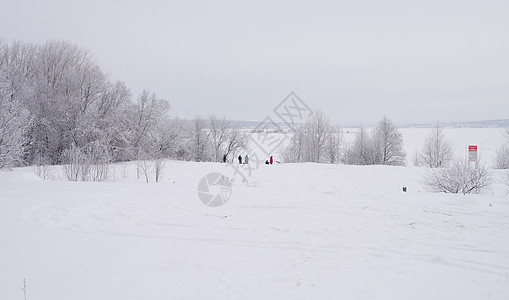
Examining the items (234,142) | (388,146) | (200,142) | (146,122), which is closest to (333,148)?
(388,146)

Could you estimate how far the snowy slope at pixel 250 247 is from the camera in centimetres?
410

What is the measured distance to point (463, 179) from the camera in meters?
12.3

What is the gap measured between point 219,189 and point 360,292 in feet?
26.1

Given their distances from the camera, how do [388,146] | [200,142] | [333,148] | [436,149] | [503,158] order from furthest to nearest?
[200,142], [333,148], [388,146], [436,149], [503,158]

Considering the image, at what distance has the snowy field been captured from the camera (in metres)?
4.10

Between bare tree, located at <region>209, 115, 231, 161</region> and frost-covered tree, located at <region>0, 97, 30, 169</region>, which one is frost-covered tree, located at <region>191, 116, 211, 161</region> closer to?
bare tree, located at <region>209, 115, 231, 161</region>

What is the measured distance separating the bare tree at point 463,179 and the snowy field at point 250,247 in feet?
10.3

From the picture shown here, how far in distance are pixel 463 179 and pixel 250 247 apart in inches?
457

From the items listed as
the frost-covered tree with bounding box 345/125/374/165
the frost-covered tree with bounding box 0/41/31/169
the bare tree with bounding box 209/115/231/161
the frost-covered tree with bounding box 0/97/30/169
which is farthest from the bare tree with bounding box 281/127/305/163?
the frost-covered tree with bounding box 0/97/30/169

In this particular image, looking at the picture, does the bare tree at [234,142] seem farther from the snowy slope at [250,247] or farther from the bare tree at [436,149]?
the snowy slope at [250,247]

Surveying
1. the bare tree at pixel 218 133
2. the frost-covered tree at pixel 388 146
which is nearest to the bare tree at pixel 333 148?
the frost-covered tree at pixel 388 146

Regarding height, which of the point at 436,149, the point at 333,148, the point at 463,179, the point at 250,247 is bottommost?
the point at 250,247

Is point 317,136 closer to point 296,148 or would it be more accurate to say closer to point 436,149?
point 296,148

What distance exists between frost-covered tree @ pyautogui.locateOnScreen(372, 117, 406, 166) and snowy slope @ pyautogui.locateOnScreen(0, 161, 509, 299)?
118 feet
